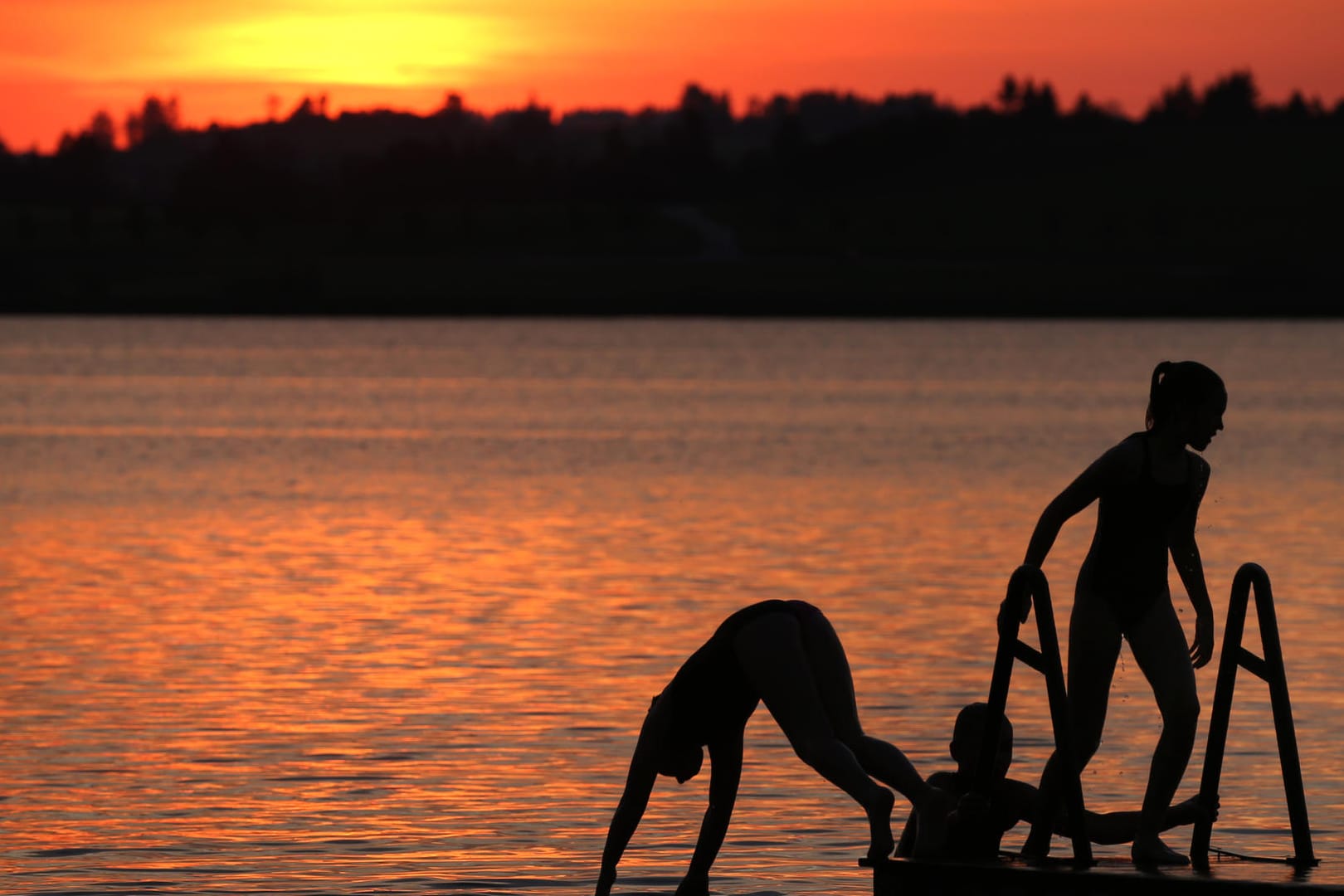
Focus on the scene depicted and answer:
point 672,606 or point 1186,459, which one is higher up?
point 1186,459

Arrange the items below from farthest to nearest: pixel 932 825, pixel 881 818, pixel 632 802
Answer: pixel 632 802
pixel 932 825
pixel 881 818

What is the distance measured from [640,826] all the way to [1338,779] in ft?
13.1

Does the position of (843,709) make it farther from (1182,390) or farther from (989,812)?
(1182,390)

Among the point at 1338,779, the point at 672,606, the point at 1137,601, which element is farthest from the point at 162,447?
the point at 1137,601

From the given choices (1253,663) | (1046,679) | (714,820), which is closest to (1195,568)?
(1253,663)

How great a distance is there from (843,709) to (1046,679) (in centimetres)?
81

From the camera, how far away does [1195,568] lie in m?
9.50

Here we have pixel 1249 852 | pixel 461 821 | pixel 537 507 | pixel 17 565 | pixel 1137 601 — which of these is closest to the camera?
pixel 1137 601

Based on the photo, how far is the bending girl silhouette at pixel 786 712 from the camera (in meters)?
8.72

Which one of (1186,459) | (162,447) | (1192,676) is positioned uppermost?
(1186,459)

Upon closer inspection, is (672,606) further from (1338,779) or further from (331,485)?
(331,485)

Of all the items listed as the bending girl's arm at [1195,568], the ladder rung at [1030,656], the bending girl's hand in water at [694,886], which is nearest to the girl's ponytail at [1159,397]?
the bending girl's arm at [1195,568]

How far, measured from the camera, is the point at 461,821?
12664 mm

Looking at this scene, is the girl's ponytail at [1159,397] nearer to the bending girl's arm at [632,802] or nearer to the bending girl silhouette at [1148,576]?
the bending girl silhouette at [1148,576]
